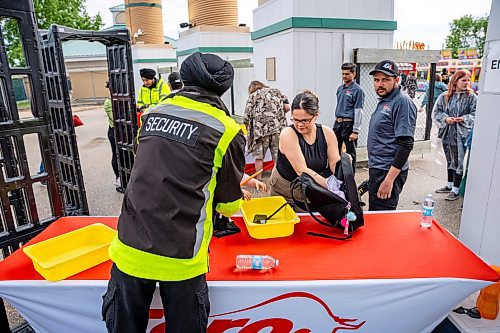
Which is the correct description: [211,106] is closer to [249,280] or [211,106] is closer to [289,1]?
[249,280]

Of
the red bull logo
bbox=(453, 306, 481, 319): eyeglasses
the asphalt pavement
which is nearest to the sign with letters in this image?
bbox=(453, 306, 481, 319): eyeglasses

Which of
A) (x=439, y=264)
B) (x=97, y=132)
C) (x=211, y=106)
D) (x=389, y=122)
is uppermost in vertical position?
(x=211, y=106)

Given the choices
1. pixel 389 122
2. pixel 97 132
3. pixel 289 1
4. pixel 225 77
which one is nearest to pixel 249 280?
pixel 225 77

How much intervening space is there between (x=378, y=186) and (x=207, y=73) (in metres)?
1.88

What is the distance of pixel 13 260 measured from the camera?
1.85 m

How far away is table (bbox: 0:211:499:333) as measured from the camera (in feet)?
5.19

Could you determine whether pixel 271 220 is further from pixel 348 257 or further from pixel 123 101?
pixel 123 101

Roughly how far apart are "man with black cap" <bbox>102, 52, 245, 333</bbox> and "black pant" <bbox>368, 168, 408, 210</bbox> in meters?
1.62

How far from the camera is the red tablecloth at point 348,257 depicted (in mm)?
1628

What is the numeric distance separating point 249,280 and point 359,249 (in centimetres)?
64

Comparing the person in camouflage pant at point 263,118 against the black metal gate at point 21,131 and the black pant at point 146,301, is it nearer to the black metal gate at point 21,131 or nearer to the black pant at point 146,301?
the black metal gate at point 21,131

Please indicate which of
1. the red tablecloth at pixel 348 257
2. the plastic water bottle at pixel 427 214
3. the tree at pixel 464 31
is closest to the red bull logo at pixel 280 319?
the red tablecloth at pixel 348 257

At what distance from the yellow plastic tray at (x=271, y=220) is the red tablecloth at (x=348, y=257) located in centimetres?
4

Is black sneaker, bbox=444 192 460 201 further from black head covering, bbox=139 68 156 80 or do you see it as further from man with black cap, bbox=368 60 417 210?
black head covering, bbox=139 68 156 80
